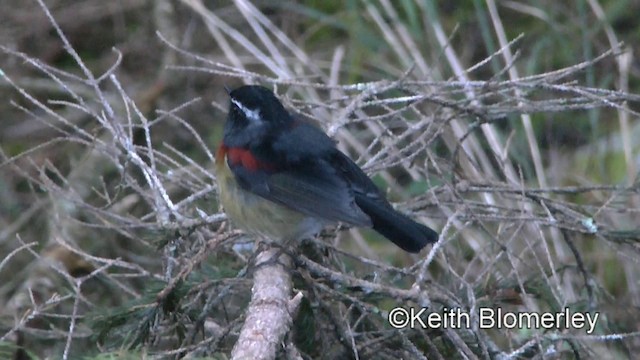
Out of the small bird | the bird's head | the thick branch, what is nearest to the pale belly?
the small bird

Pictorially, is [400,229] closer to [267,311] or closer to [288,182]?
[288,182]

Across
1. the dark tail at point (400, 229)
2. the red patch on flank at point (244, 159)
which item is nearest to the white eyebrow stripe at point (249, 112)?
the red patch on flank at point (244, 159)

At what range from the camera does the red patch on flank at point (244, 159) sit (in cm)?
432

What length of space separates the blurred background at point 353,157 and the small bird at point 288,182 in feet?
0.30

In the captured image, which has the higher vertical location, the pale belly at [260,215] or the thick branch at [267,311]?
the pale belly at [260,215]

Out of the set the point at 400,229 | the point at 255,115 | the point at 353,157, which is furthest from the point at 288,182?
the point at 353,157

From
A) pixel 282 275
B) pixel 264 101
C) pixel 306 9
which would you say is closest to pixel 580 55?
pixel 306 9

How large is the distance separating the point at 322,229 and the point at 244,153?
416 millimetres

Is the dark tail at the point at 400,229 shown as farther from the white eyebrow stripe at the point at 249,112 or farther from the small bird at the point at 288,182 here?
the white eyebrow stripe at the point at 249,112

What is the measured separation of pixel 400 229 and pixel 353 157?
2.13 m

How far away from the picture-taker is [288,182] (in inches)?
168

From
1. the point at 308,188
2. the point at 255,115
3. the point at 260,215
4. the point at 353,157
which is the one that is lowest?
the point at 260,215

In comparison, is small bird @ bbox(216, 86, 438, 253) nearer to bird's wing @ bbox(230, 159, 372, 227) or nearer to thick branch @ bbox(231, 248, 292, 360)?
bird's wing @ bbox(230, 159, 372, 227)

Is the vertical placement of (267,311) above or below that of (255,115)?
below
